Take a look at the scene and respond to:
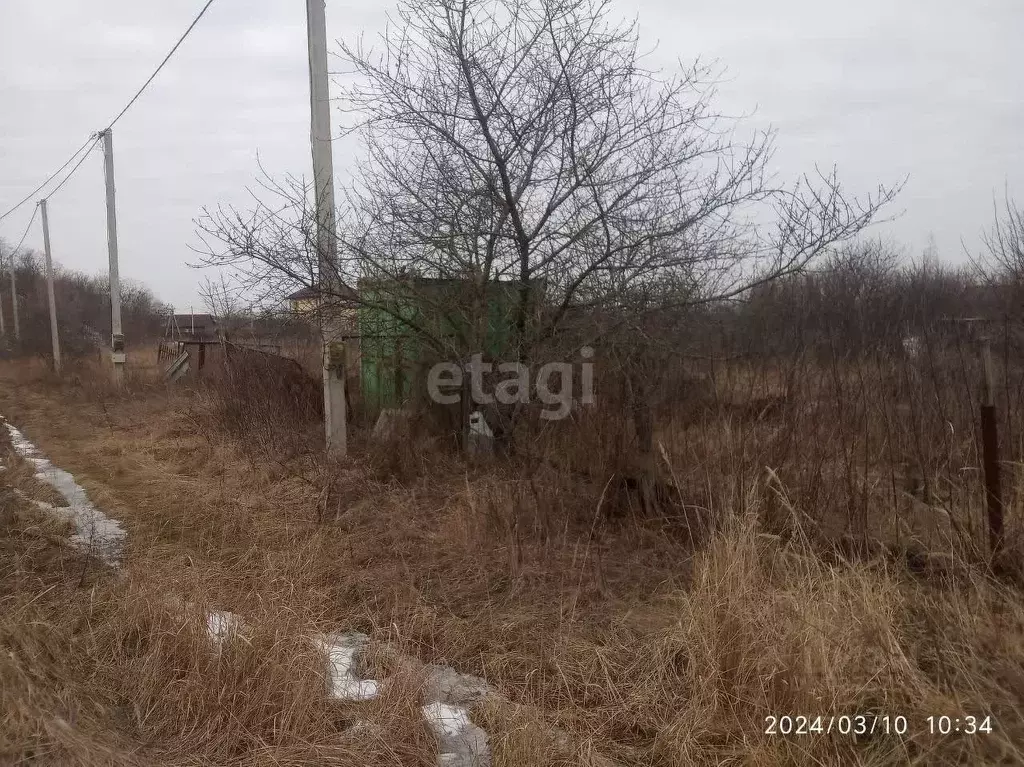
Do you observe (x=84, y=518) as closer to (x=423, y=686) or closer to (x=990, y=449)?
(x=423, y=686)

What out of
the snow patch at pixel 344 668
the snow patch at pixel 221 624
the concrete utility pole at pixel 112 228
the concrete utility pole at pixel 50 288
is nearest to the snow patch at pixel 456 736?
the snow patch at pixel 344 668

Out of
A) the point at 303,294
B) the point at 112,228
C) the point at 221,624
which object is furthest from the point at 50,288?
the point at 221,624

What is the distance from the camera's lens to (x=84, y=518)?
6.17 metres

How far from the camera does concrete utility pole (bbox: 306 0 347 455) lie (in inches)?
268

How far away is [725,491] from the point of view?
447 centimetres

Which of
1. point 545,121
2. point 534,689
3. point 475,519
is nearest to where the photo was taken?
point 534,689

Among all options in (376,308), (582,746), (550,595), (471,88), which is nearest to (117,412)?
(376,308)

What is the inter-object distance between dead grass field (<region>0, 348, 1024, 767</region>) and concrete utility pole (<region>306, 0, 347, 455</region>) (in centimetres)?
160

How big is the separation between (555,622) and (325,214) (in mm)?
4447

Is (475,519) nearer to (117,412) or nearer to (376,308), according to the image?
(376,308)

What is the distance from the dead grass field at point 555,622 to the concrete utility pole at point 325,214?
160 cm

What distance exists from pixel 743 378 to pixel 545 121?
269 centimetres

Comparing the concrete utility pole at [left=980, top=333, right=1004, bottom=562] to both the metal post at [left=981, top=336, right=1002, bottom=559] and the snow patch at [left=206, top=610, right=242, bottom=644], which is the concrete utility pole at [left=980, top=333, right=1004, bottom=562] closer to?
the metal post at [left=981, top=336, right=1002, bottom=559]

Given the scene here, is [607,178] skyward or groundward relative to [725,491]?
skyward
